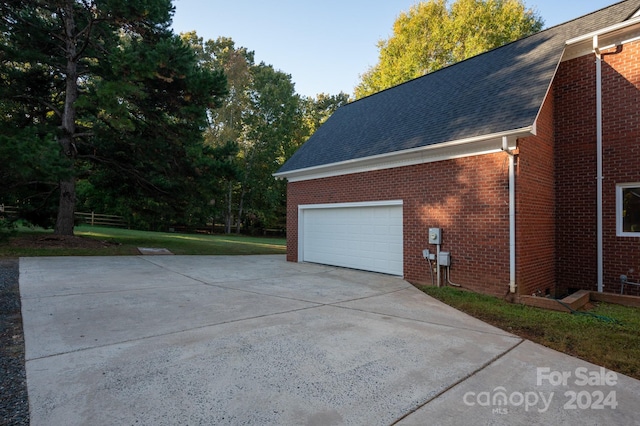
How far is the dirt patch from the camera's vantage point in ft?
39.3

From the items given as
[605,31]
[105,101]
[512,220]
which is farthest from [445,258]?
[105,101]

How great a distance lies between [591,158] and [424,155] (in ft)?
11.2

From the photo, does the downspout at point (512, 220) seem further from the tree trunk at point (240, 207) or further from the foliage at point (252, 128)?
the tree trunk at point (240, 207)

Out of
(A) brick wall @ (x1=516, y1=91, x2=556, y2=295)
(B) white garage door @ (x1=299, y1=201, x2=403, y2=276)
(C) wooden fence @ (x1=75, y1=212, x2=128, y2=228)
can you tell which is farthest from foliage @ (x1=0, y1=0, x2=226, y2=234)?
(C) wooden fence @ (x1=75, y1=212, x2=128, y2=228)

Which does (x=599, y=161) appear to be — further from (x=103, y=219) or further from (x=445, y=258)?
(x=103, y=219)

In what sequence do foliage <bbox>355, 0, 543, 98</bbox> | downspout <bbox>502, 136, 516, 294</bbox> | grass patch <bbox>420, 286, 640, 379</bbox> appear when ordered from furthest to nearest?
foliage <bbox>355, 0, 543, 98</bbox> < downspout <bbox>502, 136, 516, 294</bbox> < grass patch <bbox>420, 286, 640, 379</bbox>

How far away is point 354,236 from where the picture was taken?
385 inches

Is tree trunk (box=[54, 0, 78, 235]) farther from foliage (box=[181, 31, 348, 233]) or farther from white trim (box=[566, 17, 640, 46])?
foliage (box=[181, 31, 348, 233])

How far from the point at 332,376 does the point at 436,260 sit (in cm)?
511

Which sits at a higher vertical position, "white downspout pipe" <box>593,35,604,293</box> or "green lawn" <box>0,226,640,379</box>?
"white downspout pipe" <box>593,35,604,293</box>

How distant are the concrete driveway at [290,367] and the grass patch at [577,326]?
0.93 feet

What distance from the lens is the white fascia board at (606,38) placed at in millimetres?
6624

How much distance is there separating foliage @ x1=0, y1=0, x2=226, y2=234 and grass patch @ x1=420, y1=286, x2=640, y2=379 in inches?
426

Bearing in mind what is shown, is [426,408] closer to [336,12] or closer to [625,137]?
[625,137]
